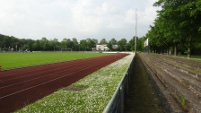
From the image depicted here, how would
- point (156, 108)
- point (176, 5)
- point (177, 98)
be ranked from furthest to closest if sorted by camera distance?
point (176, 5) < point (177, 98) < point (156, 108)

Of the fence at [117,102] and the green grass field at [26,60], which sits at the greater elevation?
the fence at [117,102]

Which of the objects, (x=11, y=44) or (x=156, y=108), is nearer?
(x=156, y=108)

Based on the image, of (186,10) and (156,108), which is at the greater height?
(186,10)

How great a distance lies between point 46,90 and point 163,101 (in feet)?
20.3

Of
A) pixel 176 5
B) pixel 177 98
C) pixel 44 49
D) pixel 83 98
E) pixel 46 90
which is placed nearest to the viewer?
pixel 83 98

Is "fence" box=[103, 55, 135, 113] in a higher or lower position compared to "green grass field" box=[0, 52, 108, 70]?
higher

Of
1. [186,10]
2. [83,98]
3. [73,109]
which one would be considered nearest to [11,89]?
[83,98]

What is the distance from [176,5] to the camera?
3828 cm

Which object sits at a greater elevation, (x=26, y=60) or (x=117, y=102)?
(x=117, y=102)

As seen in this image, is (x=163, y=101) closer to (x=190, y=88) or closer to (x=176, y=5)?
(x=190, y=88)

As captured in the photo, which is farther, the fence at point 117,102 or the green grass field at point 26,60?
the green grass field at point 26,60

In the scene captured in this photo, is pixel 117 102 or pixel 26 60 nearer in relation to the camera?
pixel 117 102

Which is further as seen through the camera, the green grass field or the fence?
the green grass field

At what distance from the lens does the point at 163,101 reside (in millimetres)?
11078
